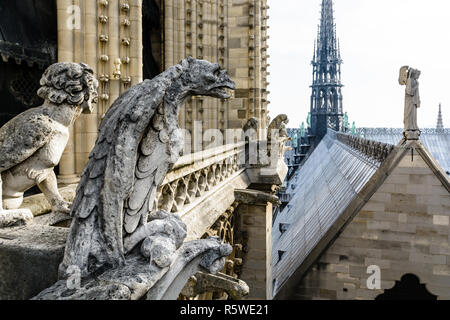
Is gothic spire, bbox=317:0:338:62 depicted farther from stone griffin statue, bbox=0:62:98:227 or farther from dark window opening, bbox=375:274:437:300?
stone griffin statue, bbox=0:62:98:227

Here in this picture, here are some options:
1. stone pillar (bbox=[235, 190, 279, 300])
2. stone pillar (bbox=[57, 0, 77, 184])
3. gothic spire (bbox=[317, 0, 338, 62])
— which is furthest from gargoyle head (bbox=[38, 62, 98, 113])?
gothic spire (bbox=[317, 0, 338, 62])

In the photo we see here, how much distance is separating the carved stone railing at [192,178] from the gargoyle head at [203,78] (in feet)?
4.65

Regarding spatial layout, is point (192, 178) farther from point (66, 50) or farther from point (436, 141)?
point (436, 141)

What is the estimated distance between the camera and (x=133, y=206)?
1.96 metres

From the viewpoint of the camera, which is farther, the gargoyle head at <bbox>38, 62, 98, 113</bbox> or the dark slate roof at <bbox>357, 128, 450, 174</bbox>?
the dark slate roof at <bbox>357, 128, 450, 174</bbox>

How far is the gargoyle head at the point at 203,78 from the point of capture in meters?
2.08

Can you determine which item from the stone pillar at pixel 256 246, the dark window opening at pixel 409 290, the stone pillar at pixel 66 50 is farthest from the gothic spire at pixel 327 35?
the stone pillar at pixel 66 50

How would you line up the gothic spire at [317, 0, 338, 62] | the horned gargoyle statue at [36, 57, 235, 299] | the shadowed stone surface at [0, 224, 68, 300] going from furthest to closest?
1. the gothic spire at [317, 0, 338, 62]
2. the shadowed stone surface at [0, 224, 68, 300]
3. the horned gargoyle statue at [36, 57, 235, 299]

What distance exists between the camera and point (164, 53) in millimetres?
9742

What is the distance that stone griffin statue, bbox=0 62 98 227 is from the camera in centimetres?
233

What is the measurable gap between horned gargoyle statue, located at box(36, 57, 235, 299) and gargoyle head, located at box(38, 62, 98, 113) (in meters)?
0.51

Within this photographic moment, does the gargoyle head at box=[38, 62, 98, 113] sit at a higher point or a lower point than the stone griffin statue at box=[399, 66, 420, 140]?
lower

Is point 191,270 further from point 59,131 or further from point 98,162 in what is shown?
point 59,131

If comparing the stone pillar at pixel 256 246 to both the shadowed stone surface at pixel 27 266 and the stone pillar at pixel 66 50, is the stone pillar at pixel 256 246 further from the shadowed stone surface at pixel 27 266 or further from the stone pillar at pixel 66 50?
the shadowed stone surface at pixel 27 266
